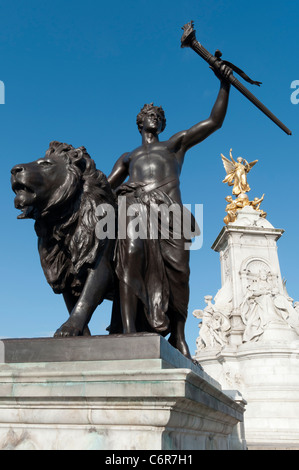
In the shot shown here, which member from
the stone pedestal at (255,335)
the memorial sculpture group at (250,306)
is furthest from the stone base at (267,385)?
the memorial sculpture group at (250,306)

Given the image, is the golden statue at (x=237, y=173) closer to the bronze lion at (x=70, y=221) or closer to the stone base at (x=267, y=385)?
the stone base at (x=267, y=385)

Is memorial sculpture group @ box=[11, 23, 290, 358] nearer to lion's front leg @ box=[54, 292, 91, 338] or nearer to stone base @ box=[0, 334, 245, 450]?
lion's front leg @ box=[54, 292, 91, 338]

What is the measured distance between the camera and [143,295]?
3.72m

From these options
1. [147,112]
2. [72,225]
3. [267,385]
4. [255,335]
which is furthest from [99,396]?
[255,335]

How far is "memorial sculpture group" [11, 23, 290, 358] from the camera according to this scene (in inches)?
142

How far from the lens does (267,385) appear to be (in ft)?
56.4

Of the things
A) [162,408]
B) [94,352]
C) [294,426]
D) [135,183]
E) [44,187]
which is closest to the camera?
[162,408]

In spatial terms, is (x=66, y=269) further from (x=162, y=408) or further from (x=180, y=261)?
(x=162, y=408)

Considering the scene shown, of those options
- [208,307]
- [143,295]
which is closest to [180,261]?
[143,295]

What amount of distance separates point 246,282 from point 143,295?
833 inches

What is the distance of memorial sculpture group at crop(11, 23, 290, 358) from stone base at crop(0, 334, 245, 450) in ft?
1.26

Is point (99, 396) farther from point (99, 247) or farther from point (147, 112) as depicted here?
point (147, 112)

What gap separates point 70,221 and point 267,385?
15.7 m

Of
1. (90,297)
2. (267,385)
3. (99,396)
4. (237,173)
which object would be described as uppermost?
(237,173)
